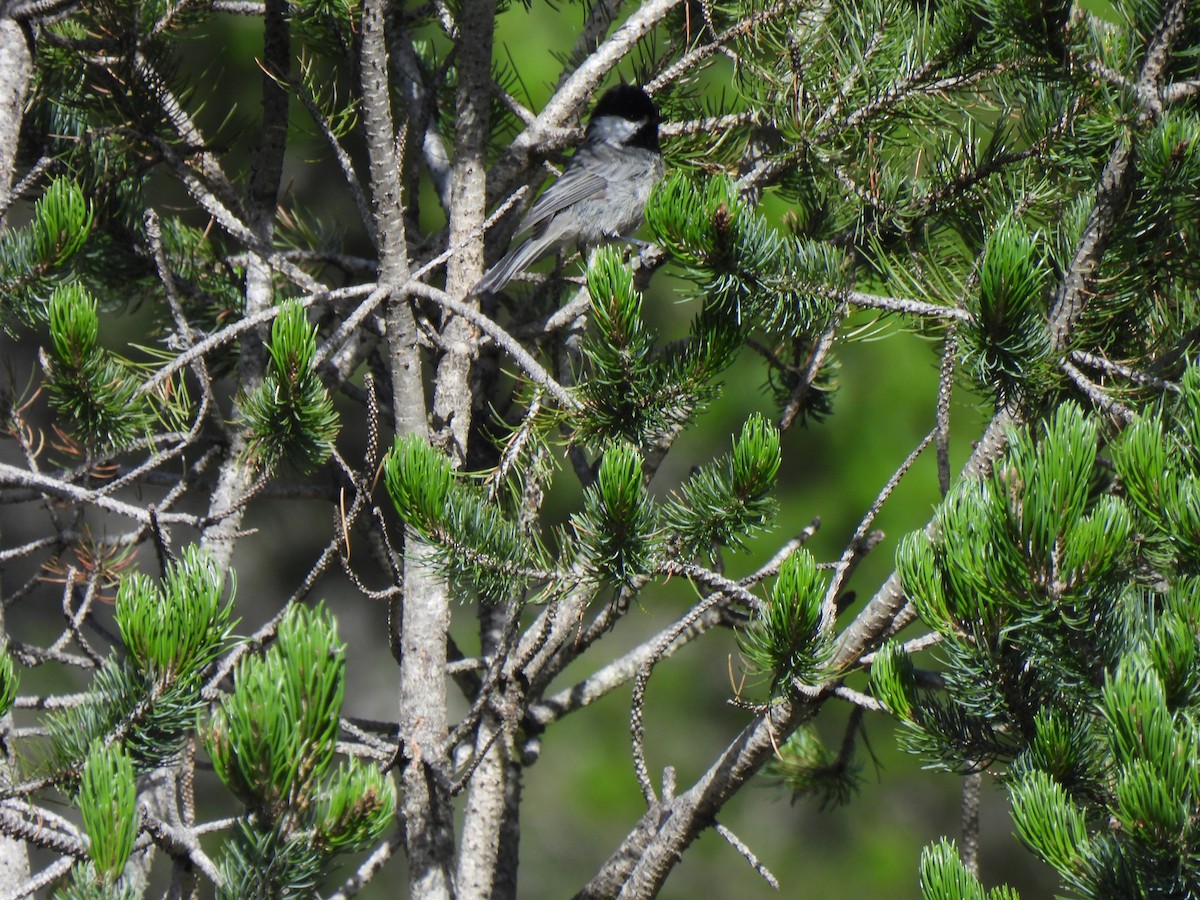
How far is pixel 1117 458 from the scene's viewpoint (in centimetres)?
106

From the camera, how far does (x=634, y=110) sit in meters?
2.38

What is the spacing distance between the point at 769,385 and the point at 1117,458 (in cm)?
142

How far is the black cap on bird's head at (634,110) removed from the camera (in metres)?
2.31

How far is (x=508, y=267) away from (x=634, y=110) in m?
0.51

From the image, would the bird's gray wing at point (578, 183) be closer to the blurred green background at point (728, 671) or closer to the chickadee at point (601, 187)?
the chickadee at point (601, 187)

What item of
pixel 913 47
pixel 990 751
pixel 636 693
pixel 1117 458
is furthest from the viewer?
pixel 636 693

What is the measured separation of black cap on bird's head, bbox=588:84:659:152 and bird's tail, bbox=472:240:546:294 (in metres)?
0.31

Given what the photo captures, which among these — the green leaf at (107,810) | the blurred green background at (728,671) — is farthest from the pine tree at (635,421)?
the blurred green background at (728,671)

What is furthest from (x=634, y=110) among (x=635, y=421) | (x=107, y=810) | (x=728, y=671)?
(x=107, y=810)

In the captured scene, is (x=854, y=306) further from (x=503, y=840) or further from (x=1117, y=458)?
(x=503, y=840)

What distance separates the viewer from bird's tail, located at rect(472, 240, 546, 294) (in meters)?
2.06

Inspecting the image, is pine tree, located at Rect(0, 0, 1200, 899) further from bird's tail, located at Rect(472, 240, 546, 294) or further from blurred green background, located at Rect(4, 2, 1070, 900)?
blurred green background, located at Rect(4, 2, 1070, 900)

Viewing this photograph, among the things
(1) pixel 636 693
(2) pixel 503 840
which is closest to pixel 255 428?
(1) pixel 636 693

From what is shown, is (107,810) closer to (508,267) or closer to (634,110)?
(508,267)
